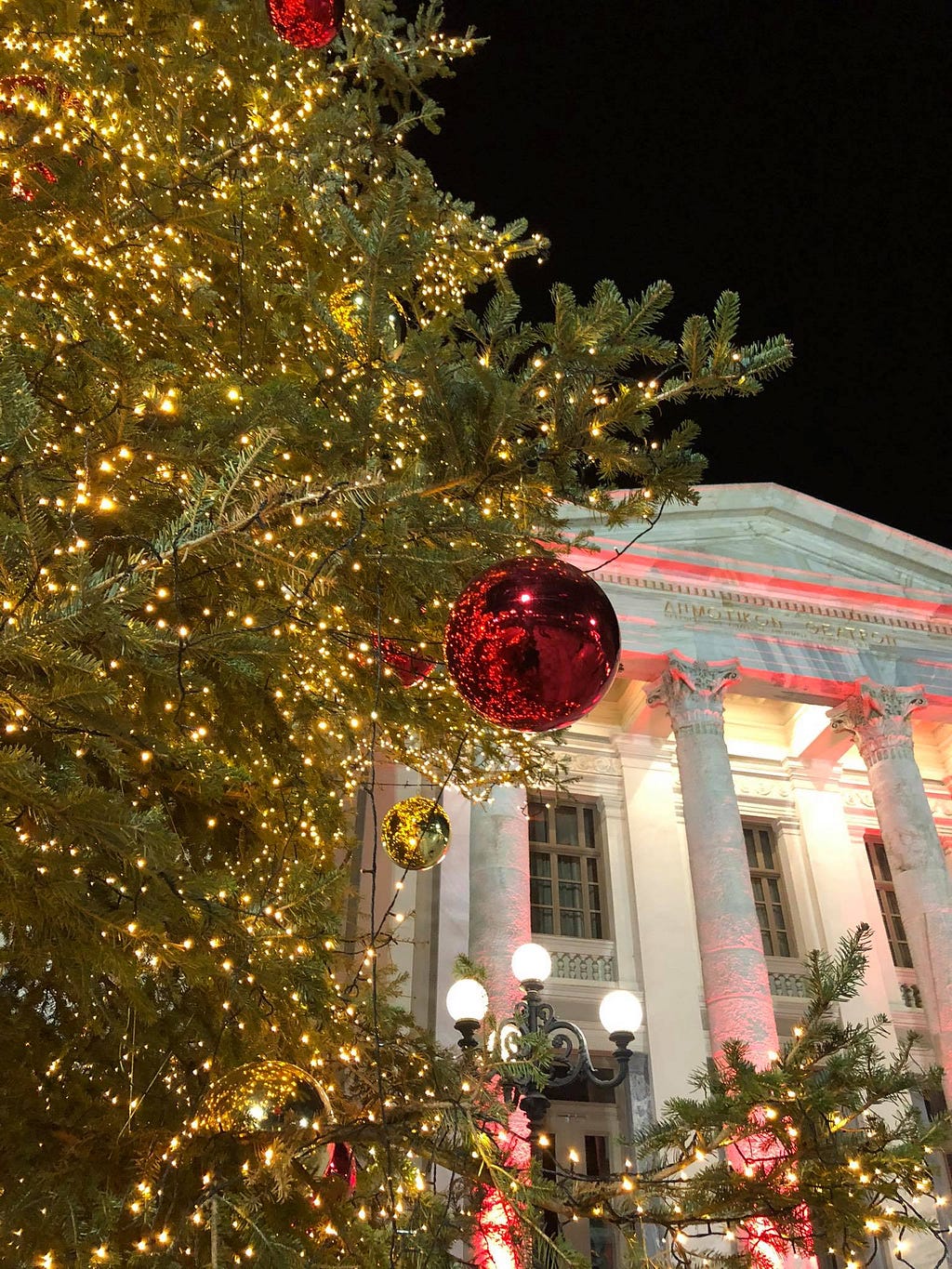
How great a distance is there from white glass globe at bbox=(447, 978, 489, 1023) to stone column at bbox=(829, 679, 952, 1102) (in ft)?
27.0

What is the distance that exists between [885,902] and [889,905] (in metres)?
0.08

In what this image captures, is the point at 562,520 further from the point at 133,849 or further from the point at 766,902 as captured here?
the point at 766,902

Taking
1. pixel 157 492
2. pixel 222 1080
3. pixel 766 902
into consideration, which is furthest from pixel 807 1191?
pixel 766 902

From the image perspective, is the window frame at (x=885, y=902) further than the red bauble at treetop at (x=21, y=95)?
Yes

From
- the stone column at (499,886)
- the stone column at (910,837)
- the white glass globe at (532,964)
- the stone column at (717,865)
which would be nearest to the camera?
the white glass globe at (532,964)

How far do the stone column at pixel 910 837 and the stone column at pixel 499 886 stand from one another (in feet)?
16.8

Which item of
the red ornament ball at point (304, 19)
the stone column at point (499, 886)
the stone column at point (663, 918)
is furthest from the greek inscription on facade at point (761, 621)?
the red ornament ball at point (304, 19)

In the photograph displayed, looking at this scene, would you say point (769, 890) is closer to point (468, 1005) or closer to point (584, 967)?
point (584, 967)

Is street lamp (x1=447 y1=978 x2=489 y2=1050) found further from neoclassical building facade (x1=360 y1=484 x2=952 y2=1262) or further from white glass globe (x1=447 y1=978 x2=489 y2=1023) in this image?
neoclassical building facade (x1=360 y1=484 x2=952 y2=1262)

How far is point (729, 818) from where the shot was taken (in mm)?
11109

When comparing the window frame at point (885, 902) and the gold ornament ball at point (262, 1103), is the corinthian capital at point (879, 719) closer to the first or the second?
the window frame at point (885, 902)

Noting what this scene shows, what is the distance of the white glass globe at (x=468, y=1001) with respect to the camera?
4695 millimetres

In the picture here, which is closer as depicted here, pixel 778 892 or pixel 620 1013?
pixel 620 1013

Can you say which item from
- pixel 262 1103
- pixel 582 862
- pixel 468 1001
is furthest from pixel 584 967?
pixel 262 1103
